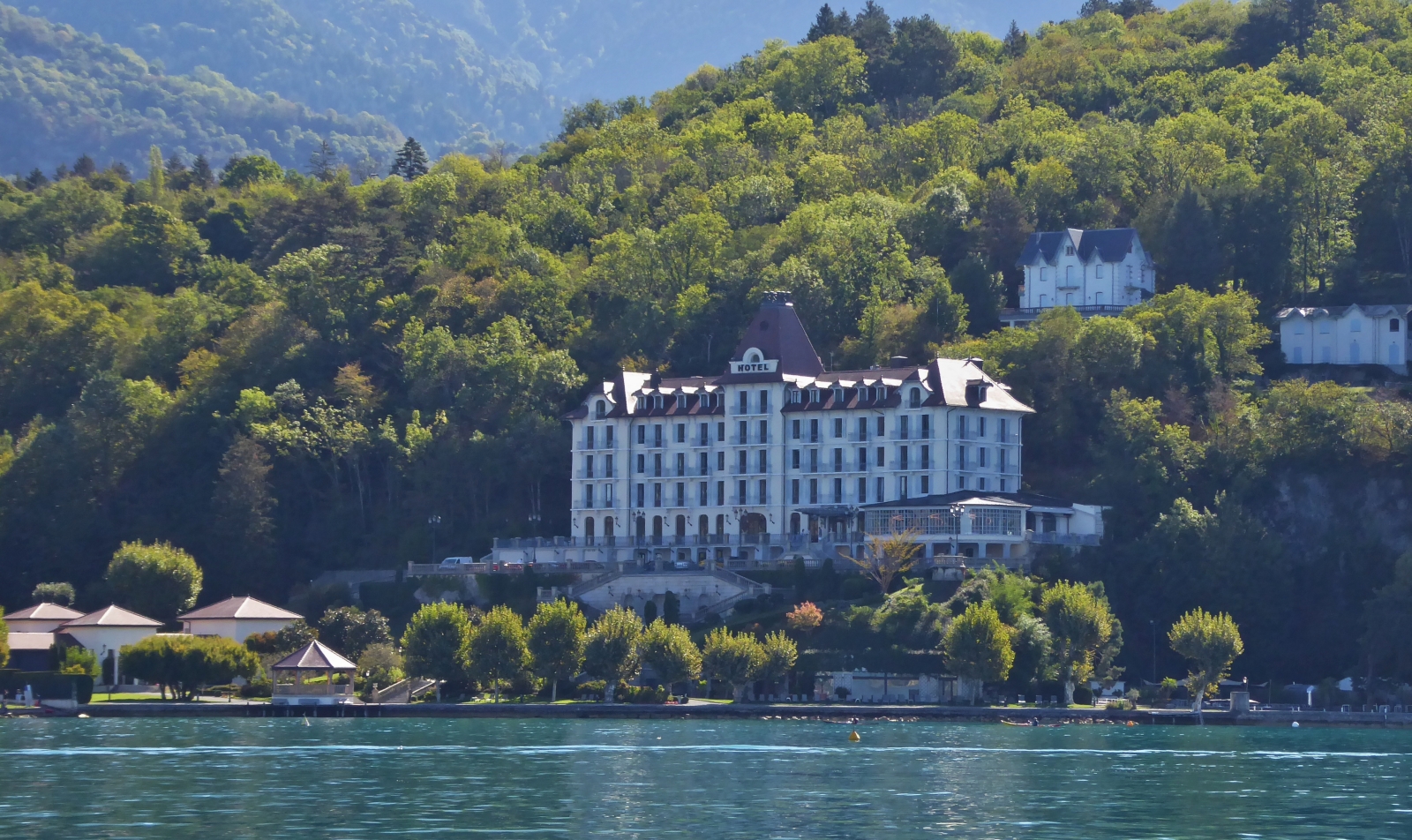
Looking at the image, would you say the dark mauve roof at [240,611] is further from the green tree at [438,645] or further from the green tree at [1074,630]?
the green tree at [1074,630]

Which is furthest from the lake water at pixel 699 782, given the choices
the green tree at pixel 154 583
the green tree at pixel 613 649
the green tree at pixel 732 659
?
the green tree at pixel 154 583

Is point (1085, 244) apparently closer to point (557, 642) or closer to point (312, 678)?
point (557, 642)

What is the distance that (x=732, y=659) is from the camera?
3976 inches

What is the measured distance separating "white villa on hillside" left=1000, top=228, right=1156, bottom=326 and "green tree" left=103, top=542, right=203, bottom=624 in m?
52.2

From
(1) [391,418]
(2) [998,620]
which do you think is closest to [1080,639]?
(2) [998,620]

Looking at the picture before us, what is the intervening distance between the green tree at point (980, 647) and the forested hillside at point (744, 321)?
10.2 m

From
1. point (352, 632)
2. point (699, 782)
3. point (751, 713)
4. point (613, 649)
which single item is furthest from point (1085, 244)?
point (699, 782)

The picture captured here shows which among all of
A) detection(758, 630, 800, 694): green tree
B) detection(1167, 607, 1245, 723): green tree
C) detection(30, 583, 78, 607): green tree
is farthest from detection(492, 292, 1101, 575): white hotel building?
detection(30, 583, 78, 607): green tree

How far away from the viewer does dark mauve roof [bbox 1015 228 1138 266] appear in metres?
138

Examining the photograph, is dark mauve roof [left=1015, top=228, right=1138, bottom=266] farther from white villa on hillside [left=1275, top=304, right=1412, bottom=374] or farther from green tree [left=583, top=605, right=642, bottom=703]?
green tree [left=583, top=605, right=642, bottom=703]

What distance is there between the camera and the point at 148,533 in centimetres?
13200

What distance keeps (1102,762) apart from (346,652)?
1827 inches

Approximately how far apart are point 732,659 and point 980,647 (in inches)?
442

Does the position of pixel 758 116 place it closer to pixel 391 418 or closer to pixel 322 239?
pixel 322 239
